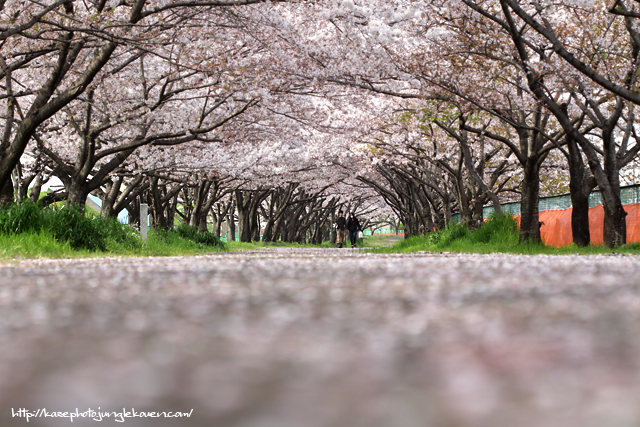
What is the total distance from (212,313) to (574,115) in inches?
757

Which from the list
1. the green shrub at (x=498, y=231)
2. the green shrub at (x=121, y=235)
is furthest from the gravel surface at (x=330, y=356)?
the green shrub at (x=498, y=231)

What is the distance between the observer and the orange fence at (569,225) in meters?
16.4

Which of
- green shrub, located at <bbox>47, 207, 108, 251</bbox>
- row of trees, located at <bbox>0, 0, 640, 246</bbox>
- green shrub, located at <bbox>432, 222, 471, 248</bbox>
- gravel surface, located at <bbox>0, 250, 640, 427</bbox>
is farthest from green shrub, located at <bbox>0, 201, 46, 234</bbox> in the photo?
green shrub, located at <bbox>432, 222, 471, 248</bbox>

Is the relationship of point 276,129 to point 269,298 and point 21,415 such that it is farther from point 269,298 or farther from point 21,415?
point 21,415

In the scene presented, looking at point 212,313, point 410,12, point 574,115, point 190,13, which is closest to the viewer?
point 212,313

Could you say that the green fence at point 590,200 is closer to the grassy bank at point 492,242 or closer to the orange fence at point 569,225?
the orange fence at point 569,225

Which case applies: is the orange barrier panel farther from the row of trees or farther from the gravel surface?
the gravel surface

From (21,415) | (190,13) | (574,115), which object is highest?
(190,13)

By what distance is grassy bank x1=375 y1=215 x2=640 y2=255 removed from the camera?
13.1 m

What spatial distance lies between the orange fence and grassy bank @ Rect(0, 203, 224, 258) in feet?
34.0

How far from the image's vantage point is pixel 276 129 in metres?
24.3

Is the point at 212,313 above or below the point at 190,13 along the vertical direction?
below

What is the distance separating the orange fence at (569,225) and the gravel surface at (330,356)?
13785 millimetres

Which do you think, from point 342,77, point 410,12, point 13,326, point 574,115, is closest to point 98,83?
point 342,77
